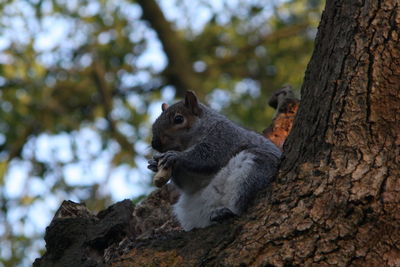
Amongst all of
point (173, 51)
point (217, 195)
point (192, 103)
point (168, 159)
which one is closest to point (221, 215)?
point (217, 195)

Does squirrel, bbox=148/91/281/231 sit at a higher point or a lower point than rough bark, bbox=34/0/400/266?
higher

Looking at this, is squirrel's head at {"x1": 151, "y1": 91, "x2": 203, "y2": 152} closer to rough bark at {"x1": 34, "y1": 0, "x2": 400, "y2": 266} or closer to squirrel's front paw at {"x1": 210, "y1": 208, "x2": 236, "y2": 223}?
squirrel's front paw at {"x1": 210, "y1": 208, "x2": 236, "y2": 223}

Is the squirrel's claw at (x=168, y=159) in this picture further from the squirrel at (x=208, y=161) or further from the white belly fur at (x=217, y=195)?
the white belly fur at (x=217, y=195)

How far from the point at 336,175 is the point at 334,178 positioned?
2 centimetres

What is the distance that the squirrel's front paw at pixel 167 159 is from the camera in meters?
3.49

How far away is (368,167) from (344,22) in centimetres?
75

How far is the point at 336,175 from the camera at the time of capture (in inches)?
106

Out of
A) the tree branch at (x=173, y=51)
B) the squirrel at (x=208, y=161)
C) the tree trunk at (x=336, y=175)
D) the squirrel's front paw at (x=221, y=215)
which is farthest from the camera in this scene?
A: the tree branch at (x=173, y=51)

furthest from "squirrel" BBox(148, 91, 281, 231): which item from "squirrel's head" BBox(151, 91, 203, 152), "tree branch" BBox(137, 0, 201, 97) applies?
"tree branch" BBox(137, 0, 201, 97)

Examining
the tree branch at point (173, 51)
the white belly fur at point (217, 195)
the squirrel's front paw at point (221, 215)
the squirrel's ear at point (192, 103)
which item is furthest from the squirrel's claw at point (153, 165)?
the tree branch at point (173, 51)

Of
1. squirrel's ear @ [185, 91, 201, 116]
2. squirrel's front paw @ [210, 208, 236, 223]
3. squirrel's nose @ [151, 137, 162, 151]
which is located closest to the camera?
squirrel's front paw @ [210, 208, 236, 223]

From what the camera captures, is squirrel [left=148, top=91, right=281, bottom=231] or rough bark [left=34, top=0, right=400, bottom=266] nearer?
rough bark [left=34, top=0, right=400, bottom=266]

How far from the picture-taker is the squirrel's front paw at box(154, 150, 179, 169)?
3488 millimetres

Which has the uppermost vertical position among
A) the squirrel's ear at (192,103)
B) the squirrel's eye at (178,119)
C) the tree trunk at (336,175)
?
the squirrel's ear at (192,103)
